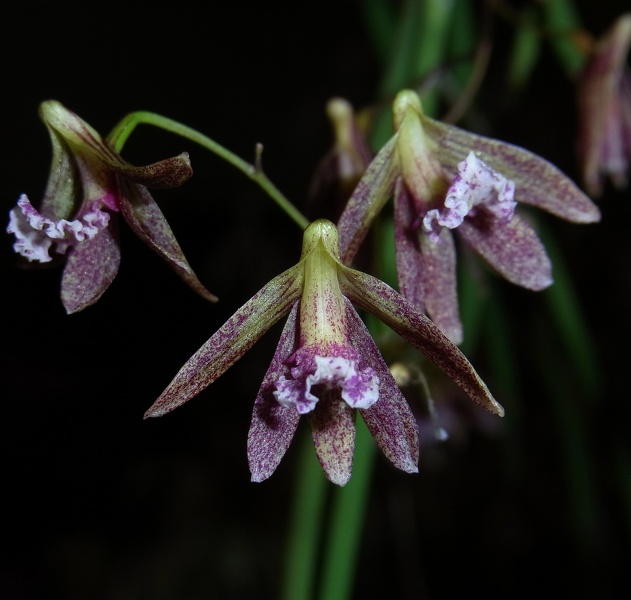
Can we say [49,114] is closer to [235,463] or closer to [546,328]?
[546,328]

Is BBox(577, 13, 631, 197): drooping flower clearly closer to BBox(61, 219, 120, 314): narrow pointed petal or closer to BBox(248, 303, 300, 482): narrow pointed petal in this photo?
BBox(248, 303, 300, 482): narrow pointed petal

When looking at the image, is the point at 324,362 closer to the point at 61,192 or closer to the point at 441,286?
the point at 441,286

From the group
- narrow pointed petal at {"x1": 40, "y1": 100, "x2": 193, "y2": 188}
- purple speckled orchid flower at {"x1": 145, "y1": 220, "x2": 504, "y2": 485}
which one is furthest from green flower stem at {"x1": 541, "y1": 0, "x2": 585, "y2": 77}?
narrow pointed petal at {"x1": 40, "y1": 100, "x2": 193, "y2": 188}

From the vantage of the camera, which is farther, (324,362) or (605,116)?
(605,116)

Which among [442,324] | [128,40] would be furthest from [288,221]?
[442,324]

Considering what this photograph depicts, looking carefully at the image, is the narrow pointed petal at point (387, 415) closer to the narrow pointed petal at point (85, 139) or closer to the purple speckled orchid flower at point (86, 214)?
the purple speckled orchid flower at point (86, 214)

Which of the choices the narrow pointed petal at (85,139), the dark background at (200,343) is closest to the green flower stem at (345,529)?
the narrow pointed petal at (85,139)

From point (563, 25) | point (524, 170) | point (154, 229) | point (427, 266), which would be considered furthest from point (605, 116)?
point (154, 229)
